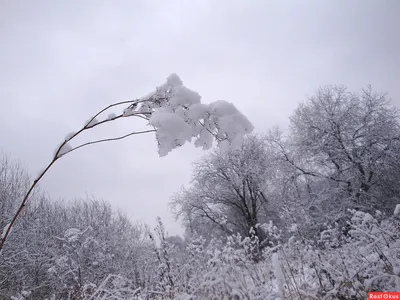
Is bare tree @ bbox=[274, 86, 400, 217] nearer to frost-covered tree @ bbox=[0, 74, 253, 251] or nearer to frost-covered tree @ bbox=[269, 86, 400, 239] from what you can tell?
frost-covered tree @ bbox=[269, 86, 400, 239]

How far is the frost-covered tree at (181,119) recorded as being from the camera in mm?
1092

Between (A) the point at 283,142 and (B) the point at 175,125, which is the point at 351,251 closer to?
(B) the point at 175,125

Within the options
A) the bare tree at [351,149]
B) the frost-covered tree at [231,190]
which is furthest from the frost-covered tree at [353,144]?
the frost-covered tree at [231,190]

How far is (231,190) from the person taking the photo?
1902 cm

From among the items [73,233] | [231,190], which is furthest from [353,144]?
[73,233]

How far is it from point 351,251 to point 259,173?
1457cm

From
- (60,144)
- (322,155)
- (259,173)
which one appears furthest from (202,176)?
(60,144)

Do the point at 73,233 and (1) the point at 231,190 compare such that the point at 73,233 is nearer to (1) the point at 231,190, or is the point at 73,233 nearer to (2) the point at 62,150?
(2) the point at 62,150

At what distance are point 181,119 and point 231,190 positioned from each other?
18.4m

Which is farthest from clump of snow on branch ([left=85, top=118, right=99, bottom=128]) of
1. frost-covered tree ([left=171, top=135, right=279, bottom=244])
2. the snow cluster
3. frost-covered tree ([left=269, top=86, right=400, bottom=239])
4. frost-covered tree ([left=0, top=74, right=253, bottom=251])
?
frost-covered tree ([left=171, top=135, right=279, bottom=244])

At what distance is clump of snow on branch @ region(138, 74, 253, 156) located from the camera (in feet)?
3.72

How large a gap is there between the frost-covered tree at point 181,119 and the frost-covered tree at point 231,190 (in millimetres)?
16798

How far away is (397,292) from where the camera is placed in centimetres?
223

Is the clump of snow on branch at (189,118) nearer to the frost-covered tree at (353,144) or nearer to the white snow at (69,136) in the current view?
the white snow at (69,136)
